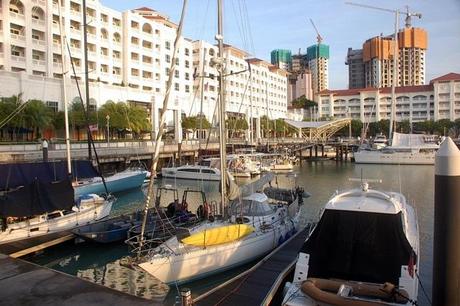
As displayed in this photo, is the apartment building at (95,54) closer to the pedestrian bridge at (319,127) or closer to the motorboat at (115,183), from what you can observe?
the motorboat at (115,183)

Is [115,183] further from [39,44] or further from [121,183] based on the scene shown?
[39,44]

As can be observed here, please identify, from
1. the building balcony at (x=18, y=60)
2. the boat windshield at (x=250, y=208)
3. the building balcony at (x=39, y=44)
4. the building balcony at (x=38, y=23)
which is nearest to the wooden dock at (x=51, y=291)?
the boat windshield at (x=250, y=208)

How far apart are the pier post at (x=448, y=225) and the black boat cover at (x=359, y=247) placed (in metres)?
2.24

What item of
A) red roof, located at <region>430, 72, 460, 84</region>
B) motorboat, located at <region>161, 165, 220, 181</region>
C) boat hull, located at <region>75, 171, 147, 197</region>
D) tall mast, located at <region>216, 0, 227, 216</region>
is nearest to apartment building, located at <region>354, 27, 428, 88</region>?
red roof, located at <region>430, 72, 460, 84</region>

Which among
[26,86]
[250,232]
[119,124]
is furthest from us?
[119,124]

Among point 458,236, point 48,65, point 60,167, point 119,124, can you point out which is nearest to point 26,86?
point 48,65

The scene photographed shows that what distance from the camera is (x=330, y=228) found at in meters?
11.1

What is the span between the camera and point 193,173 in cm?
5041

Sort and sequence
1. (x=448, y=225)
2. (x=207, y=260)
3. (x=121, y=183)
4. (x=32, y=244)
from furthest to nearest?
(x=121, y=183) < (x=32, y=244) < (x=207, y=260) < (x=448, y=225)

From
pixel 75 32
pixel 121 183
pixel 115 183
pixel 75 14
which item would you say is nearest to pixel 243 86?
pixel 75 14

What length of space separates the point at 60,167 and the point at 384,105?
149021 millimetres

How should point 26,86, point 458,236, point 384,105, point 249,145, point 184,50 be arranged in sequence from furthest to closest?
point 384,105 → point 184,50 → point 249,145 → point 26,86 → point 458,236

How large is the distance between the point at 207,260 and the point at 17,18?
197 feet

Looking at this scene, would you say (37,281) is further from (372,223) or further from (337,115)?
(337,115)
